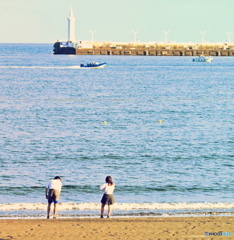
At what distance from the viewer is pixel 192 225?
72.2ft

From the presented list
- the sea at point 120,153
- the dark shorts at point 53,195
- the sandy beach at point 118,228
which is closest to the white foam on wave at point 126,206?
the sea at point 120,153

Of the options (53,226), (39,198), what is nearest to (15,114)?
(39,198)

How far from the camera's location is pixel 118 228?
70.8ft

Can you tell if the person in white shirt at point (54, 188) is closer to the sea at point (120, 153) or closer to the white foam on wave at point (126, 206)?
the sea at point (120, 153)

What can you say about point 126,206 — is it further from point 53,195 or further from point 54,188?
point 54,188

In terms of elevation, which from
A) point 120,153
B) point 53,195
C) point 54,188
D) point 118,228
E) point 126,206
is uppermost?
point 54,188

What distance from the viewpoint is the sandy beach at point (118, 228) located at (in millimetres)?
20453

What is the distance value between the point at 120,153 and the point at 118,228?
69.1 feet

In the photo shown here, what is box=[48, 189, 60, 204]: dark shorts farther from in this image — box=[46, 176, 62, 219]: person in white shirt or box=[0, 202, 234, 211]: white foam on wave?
box=[0, 202, 234, 211]: white foam on wave

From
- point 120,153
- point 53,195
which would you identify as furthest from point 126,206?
point 120,153

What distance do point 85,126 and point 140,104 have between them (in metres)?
Answer: 22.2

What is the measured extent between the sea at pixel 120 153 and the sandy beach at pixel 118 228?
2354 mm

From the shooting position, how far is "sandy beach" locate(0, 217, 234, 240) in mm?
20453

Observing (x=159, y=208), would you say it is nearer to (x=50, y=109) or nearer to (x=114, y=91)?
(x=50, y=109)
